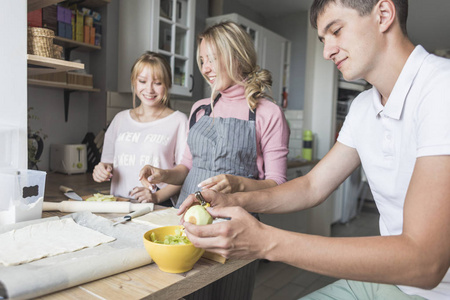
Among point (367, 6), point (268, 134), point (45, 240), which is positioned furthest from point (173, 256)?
point (268, 134)

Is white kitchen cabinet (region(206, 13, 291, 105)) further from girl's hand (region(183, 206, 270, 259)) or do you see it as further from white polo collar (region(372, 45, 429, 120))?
girl's hand (region(183, 206, 270, 259))

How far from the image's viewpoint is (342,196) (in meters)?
4.27

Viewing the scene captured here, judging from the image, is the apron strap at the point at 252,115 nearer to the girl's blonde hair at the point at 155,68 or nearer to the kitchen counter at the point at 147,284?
the girl's blonde hair at the point at 155,68

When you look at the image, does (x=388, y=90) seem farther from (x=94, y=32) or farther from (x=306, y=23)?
(x=306, y=23)

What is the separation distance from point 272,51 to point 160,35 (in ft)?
5.01

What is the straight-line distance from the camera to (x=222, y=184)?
1.17 metres

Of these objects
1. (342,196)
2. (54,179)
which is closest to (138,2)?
(54,179)

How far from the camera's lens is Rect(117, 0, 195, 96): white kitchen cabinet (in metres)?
2.61

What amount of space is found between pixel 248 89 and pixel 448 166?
0.91 m

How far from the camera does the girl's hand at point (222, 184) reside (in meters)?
1.14

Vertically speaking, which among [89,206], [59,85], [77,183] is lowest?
[77,183]

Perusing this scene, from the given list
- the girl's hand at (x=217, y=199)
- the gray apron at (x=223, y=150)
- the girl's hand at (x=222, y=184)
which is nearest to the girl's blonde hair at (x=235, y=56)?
the gray apron at (x=223, y=150)

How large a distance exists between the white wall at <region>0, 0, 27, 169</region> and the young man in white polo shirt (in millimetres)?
626

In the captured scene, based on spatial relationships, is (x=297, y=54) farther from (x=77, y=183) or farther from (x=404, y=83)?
(x=404, y=83)
